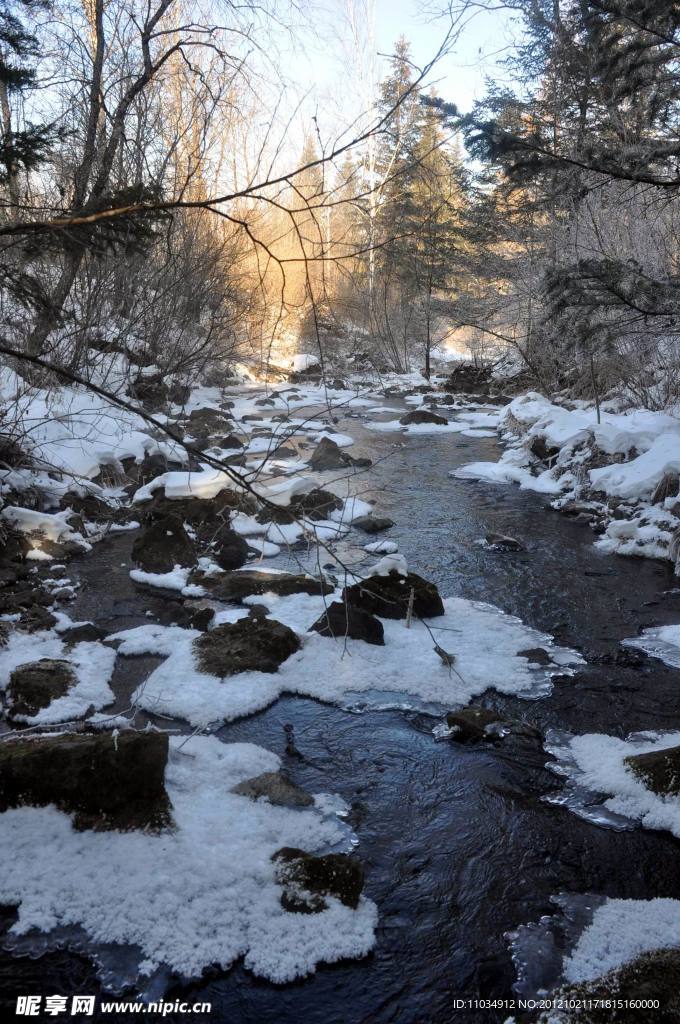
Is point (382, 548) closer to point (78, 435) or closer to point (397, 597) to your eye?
point (397, 597)

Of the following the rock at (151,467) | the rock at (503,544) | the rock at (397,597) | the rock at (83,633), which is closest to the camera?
the rock at (83,633)

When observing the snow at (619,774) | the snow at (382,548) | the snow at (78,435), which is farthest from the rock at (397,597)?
the snow at (78,435)

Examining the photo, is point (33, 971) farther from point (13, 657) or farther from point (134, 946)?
point (13, 657)

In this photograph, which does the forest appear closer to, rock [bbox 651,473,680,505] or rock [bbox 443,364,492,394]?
rock [bbox 651,473,680,505]

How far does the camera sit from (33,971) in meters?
2.78

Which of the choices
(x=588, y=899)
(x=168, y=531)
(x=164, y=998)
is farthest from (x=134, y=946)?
(x=168, y=531)

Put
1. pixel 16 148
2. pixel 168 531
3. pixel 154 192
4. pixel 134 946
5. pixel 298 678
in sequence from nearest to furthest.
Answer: pixel 154 192
pixel 16 148
pixel 134 946
pixel 298 678
pixel 168 531

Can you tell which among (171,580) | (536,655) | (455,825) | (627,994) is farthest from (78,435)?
(627,994)

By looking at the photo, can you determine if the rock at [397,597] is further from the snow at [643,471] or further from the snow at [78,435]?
the snow at [643,471]

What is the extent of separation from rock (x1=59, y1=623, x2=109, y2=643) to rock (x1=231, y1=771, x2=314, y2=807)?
96.5 inches

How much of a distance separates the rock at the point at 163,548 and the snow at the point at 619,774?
455 cm

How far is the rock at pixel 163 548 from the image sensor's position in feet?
24.4

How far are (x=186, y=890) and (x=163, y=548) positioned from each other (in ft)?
15.7

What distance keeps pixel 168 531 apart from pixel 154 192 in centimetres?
585
